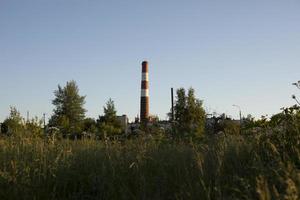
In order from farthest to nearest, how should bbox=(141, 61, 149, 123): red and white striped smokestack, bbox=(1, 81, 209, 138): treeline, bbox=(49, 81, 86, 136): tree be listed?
bbox=(49, 81, 86, 136): tree
bbox=(141, 61, 149, 123): red and white striped smokestack
bbox=(1, 81, 209, 138): treeline

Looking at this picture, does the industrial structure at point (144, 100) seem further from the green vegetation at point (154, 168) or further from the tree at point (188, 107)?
the green vegetation at point (154, 168)

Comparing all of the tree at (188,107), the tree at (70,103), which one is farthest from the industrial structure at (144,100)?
the tree at (70,103)

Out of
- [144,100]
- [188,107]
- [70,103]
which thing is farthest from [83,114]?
[188,107]

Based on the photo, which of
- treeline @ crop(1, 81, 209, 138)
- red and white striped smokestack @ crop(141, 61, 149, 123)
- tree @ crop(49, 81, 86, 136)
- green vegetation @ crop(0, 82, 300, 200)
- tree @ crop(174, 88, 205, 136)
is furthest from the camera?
tree @ crop(49, 81, 86, 136)

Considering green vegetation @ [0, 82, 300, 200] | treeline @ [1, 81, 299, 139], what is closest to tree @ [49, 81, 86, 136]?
treeline @ [1, 81, 299, 139]

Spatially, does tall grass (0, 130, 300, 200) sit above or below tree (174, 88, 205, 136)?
below

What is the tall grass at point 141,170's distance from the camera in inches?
176

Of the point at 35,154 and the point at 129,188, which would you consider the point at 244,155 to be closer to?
the point at 129,188

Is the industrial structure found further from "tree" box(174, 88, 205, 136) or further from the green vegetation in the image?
the green vegetation

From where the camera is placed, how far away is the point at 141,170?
5492 millimetres

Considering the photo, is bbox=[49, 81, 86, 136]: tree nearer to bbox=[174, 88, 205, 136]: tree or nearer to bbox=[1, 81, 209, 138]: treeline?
bbox=[1, 81, 209, 138]: treeline

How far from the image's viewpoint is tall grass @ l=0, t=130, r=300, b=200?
4464 millimetres

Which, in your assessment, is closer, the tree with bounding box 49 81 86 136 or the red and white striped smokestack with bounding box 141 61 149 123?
the red and white striped smokestack with bounding box 141 61 149 123

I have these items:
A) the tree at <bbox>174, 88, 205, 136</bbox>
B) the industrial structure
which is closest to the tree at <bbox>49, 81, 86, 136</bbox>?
the industrial structure
